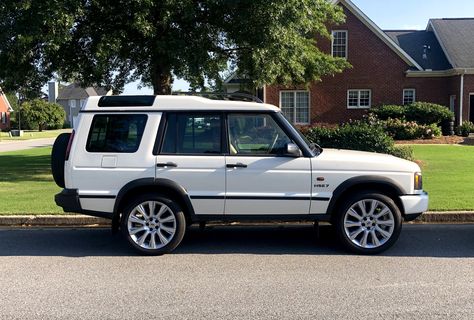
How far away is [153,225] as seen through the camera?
20.8 feet

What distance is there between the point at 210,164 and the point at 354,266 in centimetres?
208

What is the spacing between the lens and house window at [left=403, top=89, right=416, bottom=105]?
28798mm

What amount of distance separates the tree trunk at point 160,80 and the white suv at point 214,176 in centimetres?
854

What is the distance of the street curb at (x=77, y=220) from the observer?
8.11 m

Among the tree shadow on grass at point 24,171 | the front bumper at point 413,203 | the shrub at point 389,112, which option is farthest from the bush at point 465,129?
the front bumper at point 413,203

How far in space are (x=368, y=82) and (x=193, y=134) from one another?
24.0m

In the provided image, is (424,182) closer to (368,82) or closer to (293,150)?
(293,150)

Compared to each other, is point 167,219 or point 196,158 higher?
point 196,158

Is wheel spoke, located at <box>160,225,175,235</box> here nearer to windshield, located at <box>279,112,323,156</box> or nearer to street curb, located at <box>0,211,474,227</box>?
windshield, located at <box>279,112,323,156</box>

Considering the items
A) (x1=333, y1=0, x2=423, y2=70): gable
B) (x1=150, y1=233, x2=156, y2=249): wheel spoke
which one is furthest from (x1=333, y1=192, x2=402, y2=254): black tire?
(x1=333, y1=0, x2=423, y2=70): gable

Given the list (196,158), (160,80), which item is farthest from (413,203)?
(160,80)

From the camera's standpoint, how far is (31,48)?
45.6 ft

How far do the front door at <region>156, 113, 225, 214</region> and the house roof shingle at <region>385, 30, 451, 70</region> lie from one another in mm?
25558

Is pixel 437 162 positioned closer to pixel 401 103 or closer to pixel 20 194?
pixel 20 194
